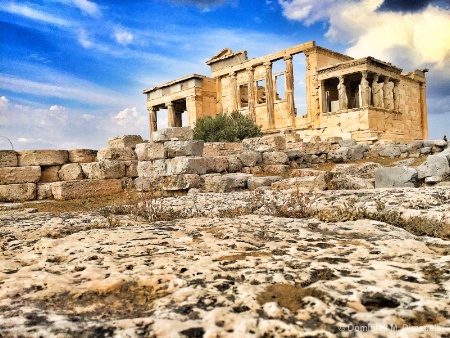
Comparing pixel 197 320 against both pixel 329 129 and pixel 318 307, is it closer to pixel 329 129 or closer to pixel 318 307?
pixel 318 307

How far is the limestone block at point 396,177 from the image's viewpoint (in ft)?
28.0

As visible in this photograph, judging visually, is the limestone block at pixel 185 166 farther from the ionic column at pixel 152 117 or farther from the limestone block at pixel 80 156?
the ionic column at pixel 152 117

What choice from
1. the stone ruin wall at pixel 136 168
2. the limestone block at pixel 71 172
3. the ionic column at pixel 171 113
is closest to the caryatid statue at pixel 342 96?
the stone ruin wall at pixel 136 168

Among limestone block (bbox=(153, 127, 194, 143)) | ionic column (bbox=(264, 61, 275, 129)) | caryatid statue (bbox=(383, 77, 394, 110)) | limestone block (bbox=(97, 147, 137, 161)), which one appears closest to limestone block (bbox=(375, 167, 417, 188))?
limestone block (bbox=(153, 127, 194, 143))

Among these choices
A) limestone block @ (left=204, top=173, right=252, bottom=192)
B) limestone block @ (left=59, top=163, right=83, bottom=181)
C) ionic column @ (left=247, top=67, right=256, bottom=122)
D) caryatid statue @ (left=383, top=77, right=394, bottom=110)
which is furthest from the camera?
ionic column @ (left=247, top=67, right=256, bottom=122)

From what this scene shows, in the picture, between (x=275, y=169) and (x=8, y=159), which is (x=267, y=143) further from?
(x=8, y=159)

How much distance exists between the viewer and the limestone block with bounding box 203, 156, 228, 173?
37.6 feet

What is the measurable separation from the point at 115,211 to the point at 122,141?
9793 mm

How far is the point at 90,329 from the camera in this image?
4.59ft

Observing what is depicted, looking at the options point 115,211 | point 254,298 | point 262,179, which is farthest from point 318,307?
point 262,179

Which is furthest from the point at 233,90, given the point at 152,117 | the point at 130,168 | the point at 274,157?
the point at 130,168

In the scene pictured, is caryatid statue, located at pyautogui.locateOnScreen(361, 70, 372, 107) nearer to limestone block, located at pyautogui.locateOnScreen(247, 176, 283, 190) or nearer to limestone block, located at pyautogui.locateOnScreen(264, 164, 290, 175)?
limestone block, located at pyautogui.locateOnScreen(264, 164, 290, 175)

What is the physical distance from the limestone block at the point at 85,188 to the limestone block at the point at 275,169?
5.12 metres

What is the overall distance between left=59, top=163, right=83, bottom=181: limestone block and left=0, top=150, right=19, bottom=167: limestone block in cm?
135
